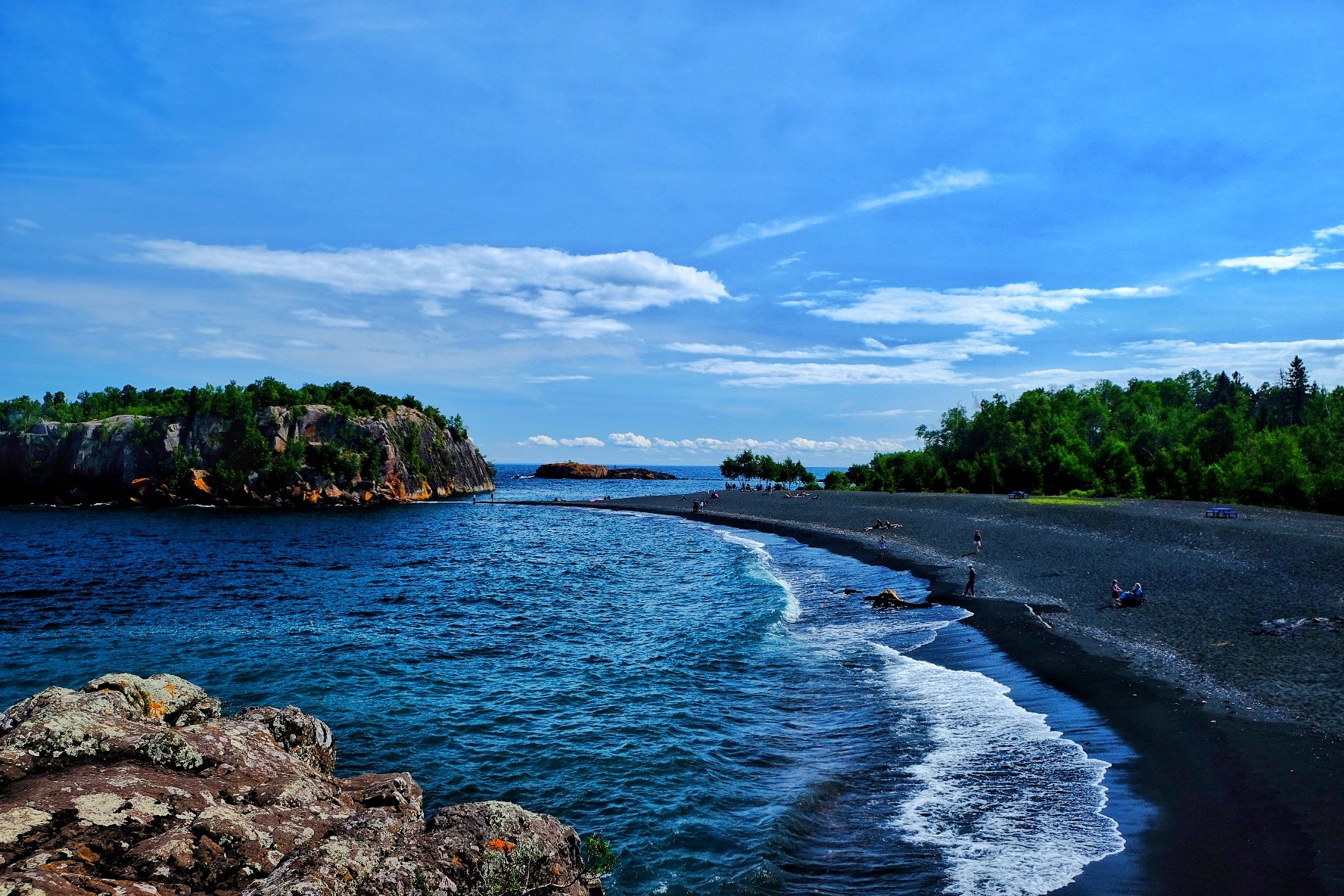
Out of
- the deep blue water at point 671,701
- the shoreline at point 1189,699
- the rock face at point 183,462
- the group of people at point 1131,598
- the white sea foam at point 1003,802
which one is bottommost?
the deep blue water at point 671,701

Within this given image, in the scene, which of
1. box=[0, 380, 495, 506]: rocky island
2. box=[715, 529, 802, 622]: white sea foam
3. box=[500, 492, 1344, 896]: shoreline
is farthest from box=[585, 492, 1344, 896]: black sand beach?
box=[0, 380, 495, 506]: rocky island

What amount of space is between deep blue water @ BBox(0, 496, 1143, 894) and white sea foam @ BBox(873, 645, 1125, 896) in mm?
63

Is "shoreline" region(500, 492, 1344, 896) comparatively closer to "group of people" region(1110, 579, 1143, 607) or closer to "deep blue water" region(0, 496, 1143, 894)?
"group of people" region(1110, 579, 1143, 607)

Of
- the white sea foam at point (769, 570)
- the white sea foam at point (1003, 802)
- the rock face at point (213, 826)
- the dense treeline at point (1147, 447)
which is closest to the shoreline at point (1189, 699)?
the white sea foam at point (1003, 802)

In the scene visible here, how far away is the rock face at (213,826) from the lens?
696cm

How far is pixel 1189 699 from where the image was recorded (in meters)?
18.5

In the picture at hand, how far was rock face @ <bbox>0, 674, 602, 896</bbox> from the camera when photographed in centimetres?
696

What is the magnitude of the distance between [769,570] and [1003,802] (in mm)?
36773

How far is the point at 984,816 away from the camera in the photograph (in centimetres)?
1355

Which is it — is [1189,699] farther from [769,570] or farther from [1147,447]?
[1147,447]

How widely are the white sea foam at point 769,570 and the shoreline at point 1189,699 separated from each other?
25.3ft

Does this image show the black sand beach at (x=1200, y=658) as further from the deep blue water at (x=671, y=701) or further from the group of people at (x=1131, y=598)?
the deep blue water at (x=671, y=701)

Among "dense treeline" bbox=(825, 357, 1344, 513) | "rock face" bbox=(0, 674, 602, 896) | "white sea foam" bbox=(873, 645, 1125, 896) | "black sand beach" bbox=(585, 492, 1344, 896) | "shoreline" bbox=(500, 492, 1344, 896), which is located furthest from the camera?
"dense treeline" bbox=(825, 357, 1344, 513)

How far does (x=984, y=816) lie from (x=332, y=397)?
14614 centimetres
